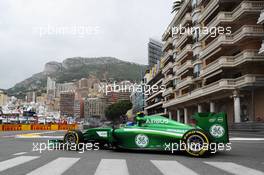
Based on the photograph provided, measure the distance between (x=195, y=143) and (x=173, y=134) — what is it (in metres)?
0.68

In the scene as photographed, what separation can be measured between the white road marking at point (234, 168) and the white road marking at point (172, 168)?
804 millimetres

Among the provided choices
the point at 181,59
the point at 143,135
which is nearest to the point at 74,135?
the point at 143,135

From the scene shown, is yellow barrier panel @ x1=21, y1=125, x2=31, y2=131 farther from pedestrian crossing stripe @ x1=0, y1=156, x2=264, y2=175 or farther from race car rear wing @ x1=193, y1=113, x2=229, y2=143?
race car rear wing @ x1=193, y1=113, x2=229, y2=143

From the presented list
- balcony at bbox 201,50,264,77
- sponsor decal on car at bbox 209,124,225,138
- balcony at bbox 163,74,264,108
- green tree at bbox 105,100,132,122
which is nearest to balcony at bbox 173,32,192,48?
balcony at bbox 201,50,264,77

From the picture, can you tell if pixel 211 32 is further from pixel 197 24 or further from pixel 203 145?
pixel 203 145

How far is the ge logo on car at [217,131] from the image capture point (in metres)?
10.0

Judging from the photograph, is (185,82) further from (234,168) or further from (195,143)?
(234,168)

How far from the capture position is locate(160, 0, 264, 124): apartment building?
36.2 metres

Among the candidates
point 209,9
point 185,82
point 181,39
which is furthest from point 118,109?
point 209,9

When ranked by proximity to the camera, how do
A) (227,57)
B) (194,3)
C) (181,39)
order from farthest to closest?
(181,39), (194,3), (227,57)

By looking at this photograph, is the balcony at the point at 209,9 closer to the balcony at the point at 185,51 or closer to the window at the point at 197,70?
the window at the point at 197,70

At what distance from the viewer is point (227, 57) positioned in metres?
39.3

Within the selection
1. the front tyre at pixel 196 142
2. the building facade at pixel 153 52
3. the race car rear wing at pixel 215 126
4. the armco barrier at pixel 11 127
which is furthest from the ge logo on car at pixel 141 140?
the building facade at pixel 153 52

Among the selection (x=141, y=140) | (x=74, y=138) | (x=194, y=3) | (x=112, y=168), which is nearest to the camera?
(x=112, y=168)
